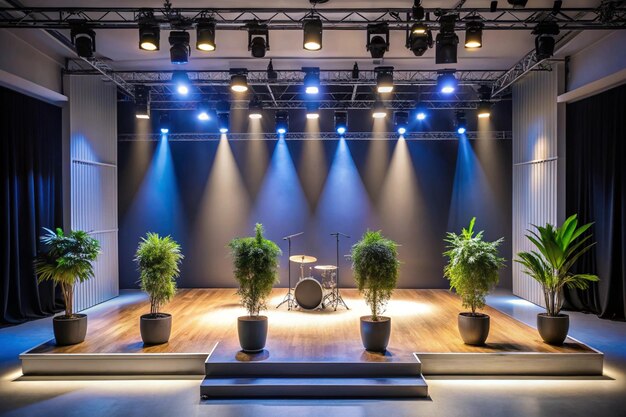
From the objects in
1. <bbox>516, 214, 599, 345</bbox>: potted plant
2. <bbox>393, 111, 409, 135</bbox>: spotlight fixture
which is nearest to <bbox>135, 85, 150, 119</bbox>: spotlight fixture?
<bbox>393, 111, 409, 135</bbox>: spotlight fixture

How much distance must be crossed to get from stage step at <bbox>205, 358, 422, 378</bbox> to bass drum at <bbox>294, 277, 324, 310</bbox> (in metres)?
2.82

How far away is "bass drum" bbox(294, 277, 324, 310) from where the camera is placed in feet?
27.6

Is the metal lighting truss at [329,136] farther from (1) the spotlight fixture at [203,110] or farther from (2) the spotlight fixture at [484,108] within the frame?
(2) the spotlight fixture at [484,108]

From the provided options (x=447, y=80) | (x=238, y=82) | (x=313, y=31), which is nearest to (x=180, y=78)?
(x=238, y=82)

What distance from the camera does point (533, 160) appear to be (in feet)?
31.8

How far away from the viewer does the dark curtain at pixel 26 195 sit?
7691mm

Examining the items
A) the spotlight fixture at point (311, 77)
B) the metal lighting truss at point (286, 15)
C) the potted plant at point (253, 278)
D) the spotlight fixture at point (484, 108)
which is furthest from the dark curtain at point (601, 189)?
the potted plant at point (253, 278)

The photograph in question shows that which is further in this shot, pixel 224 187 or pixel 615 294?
pixel 224 187

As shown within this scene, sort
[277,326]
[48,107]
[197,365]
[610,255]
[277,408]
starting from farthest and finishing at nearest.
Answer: [48,107]
[610,255]
[277,326]
[197,365]
[277,408]

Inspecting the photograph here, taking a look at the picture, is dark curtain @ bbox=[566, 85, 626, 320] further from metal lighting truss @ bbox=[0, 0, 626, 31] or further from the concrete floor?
the concrete floor

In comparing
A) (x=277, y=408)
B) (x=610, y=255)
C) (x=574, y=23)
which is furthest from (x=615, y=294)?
(x=277, y=408)

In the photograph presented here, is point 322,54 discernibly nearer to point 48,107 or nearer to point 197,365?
point 48,107

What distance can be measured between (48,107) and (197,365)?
5678mm

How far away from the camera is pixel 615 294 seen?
8.13m
